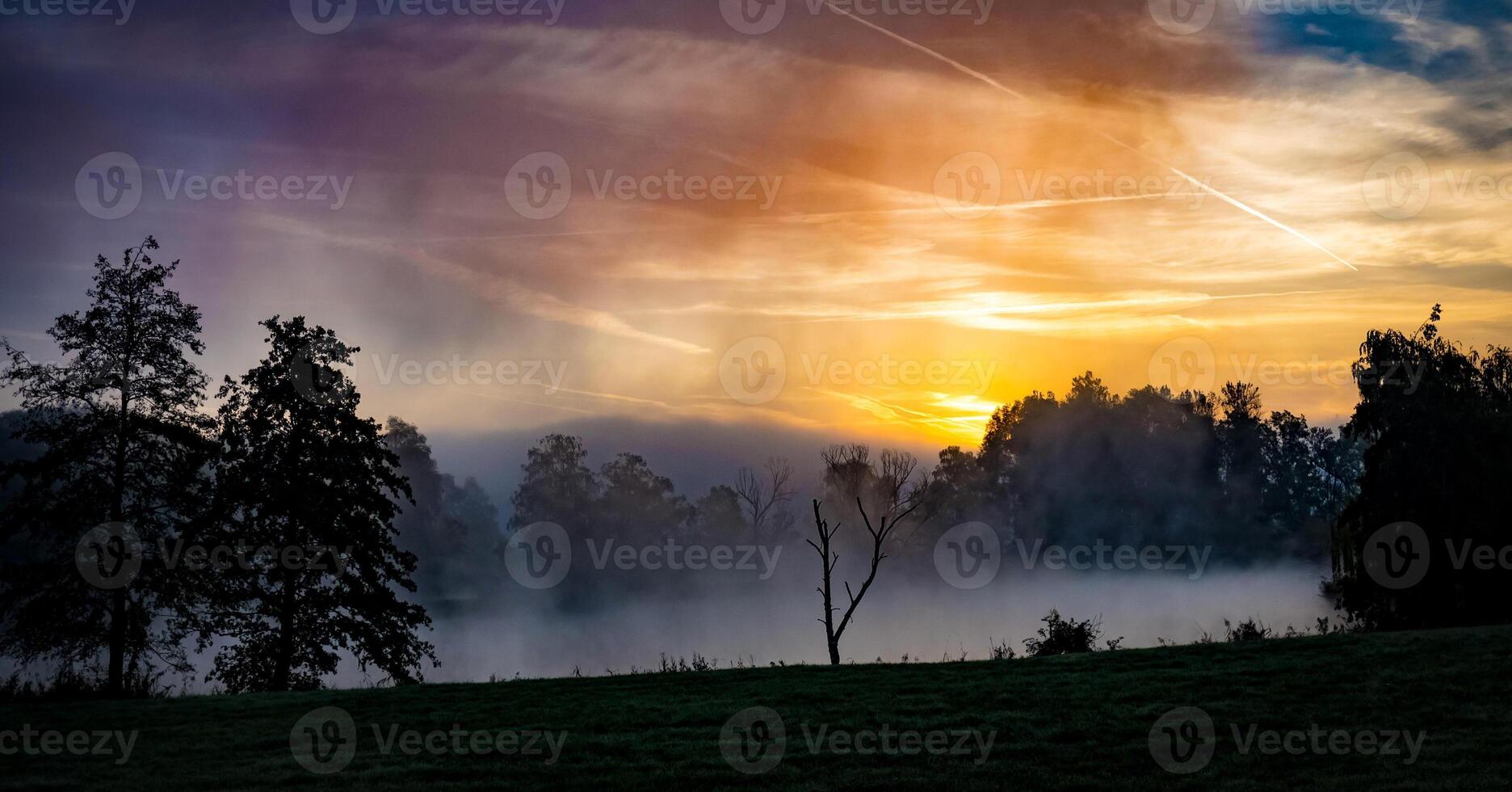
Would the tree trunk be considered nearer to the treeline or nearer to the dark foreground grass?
the treeline

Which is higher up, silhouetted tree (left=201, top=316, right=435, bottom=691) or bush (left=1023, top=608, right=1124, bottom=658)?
silhouetted tree (left=201, top=316, right=435, bottom=691)

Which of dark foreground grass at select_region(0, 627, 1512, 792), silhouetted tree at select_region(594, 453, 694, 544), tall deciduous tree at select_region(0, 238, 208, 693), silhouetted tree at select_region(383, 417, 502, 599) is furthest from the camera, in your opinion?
silhouetted tree at select_region(594, 453, 694, 544)

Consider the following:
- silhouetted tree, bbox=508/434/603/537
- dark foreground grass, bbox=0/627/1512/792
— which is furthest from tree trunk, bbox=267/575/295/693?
silhouetted tree, bbox=508/434/603/537

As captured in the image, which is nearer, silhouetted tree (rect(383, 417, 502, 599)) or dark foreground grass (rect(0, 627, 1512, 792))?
dark foreground grass (rect(0, 627, 1512, 792))

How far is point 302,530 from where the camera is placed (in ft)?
100.0

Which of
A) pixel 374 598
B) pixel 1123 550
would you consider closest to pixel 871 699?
pixel 374 598

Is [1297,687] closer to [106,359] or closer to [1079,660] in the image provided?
[1079,660]

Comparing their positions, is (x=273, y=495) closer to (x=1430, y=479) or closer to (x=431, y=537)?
(x=1430, y=479)

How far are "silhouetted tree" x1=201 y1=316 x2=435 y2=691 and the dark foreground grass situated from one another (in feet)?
28.5

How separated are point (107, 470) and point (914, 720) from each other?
2415 centimetres

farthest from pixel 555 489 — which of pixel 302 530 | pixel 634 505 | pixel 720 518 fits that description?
pixel 302 530

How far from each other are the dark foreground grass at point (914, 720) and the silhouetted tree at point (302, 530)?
8.67 meters

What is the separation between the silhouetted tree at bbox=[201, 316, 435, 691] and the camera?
1179 inches

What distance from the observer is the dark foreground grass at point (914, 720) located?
39.7ft
